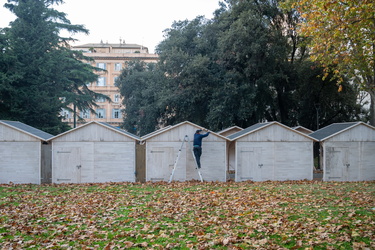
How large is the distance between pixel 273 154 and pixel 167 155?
19.4ft

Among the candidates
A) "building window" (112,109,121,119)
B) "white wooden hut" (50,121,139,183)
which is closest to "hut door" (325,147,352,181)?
"white wooden hut" (50,121,139,183)

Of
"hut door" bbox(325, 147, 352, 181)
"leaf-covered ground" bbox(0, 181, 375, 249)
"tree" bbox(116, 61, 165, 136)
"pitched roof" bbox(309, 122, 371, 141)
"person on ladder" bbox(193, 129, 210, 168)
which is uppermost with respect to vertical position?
"tree" bbox(116, 61, 165, 136)

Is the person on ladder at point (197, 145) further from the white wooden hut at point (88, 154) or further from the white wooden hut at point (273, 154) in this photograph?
the white wooden hut at point (88, 154)

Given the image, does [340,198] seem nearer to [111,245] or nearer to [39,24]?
[111,245]

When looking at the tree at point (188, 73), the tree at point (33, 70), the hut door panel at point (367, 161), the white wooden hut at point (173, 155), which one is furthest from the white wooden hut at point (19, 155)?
the hut door panel at point (367, 161)

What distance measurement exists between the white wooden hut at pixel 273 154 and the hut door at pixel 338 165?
1.05 m

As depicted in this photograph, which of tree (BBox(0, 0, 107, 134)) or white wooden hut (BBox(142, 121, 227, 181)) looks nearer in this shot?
white wooden hut (BBox(142, 121, 227, 181))

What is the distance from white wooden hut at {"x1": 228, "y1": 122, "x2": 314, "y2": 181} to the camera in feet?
84.1

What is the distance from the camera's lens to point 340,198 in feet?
53.6

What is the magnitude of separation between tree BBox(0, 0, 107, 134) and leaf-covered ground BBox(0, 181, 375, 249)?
2330 centimetres

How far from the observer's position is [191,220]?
1260 cm

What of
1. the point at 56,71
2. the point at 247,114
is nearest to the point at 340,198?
the point at 247,114

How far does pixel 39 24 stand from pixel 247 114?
75.3ft

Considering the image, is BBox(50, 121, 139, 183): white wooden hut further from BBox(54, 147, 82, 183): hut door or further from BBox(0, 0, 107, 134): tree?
BBox(0, 0, 107, 134): tree
